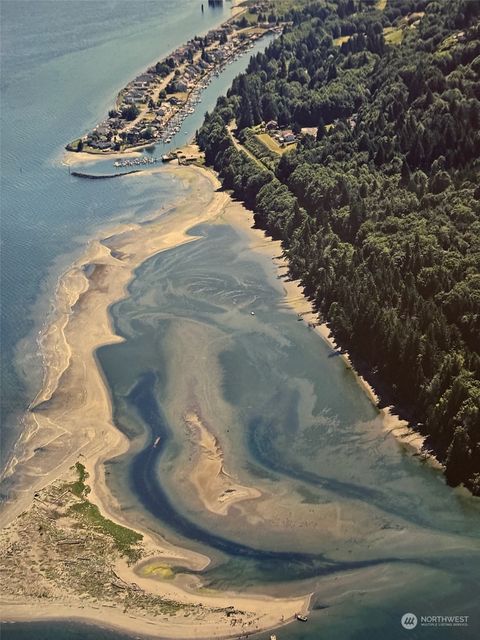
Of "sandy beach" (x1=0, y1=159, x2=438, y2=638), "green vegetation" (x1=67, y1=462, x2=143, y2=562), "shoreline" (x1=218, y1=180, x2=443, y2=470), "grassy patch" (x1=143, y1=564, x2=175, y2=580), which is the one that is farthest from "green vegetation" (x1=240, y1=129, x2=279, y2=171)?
"grassy patch" (x1=143, y1=564, x2=175, y2=580)

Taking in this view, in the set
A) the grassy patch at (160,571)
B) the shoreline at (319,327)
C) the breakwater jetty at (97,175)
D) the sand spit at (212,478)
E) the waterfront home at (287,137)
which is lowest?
the grassy patch at (160,571)

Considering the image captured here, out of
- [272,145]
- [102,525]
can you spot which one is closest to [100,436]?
[102,525]

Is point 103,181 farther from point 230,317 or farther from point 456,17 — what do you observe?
point 456,17

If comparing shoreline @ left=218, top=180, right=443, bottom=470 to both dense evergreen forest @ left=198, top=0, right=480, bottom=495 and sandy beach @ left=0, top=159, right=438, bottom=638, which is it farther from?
dense evergreen forest @ left=198, top=0, right=480, bottom=495

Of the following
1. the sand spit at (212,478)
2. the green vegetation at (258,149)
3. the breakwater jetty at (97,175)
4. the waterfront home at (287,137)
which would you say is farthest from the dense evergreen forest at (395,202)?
the sand spit at (212,478)

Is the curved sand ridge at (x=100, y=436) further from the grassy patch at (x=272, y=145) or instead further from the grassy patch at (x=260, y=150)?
the grassy patch at (x=272, y=145)

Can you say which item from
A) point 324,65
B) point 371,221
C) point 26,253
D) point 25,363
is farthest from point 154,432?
point 324,65

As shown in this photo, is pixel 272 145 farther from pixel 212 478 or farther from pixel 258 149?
pixel 212 478
